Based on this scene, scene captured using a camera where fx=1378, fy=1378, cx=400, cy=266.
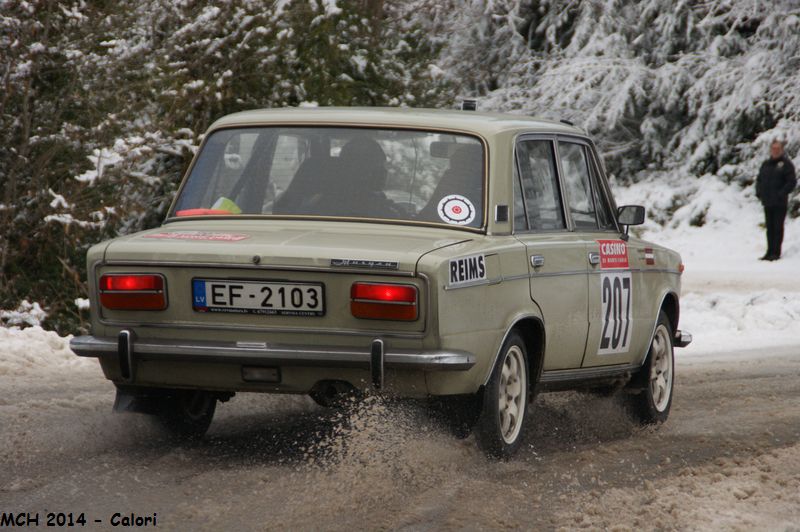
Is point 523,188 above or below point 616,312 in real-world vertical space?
above

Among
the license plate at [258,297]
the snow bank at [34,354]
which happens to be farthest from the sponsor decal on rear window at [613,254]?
the snow bank at [34,354]

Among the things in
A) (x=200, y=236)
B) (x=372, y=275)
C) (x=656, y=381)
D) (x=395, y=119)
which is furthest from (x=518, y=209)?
(x=656, y=381)

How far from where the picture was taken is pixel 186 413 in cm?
682

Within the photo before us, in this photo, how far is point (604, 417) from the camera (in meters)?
8.26

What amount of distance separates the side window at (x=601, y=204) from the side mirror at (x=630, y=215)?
0.05 m

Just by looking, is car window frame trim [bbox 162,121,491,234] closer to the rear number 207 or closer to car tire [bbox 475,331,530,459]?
car tire [bbox 475,331,530,459]

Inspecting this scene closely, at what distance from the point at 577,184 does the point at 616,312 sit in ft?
2.47

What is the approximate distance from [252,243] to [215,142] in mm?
1284

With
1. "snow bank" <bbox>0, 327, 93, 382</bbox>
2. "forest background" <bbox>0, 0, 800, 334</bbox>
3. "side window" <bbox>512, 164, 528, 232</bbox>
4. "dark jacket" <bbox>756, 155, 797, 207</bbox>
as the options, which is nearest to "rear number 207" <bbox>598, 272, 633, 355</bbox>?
"side window" <bbox>512, 164, 528, 232</bbox>

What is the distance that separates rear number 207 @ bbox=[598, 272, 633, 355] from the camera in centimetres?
738

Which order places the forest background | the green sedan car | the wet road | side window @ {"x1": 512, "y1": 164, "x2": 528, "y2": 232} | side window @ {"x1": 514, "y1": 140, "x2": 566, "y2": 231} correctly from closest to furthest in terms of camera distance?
1. the wet road
2. the green sedan car
3. side window @ {"x1": 512, "y1": 164, "x2": 528, "y2": 232}
4. side window @ {"x1": 514, "y1": 140, "x2": 566, "y2": 231}
5. the forest background

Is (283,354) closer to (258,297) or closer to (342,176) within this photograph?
(258,297)

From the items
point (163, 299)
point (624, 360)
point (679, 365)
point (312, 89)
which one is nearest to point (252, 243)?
point (163, 299)

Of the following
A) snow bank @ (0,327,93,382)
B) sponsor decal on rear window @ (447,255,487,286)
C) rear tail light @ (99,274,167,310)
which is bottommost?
snow bank @ (0,327,93,382)
